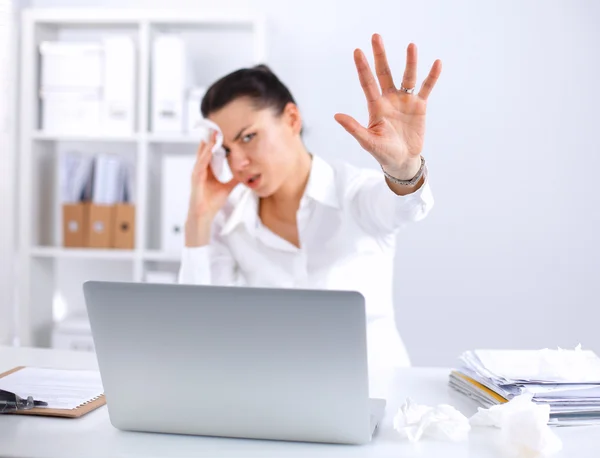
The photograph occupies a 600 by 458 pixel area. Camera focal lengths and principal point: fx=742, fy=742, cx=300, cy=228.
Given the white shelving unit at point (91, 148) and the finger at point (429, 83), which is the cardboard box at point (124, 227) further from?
the finger at point (429, 83)

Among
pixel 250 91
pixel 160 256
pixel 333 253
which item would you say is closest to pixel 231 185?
pixel 250 91

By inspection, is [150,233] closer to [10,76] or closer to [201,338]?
[10,76]

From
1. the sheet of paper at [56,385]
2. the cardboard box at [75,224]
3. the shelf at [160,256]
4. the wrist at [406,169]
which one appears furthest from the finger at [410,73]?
the cardboard box at [75,224]

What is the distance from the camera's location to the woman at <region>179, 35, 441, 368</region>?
2.07 meters

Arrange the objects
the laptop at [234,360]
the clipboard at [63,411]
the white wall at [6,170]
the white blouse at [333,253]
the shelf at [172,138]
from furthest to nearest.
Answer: the white wall at [6,170]
the shelf at [172,138]
the white blouse at [333,253]
the clipboard at [63,411]
the laptop at [234,360]

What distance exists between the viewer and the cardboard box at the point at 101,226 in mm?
3217

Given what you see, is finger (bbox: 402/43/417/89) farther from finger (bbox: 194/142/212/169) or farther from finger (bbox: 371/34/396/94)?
finger (bbox: 194/142/212/169)

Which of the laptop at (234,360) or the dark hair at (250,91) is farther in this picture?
the dark hair at (250,91)

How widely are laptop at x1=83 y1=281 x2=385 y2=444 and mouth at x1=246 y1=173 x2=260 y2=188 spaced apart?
1162 millimetres

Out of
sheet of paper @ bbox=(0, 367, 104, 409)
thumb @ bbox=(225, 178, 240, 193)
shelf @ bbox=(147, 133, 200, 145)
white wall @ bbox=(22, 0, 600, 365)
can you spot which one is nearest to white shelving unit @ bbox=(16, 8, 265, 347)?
shelf @ bbox=(147, 133, 200, 145)

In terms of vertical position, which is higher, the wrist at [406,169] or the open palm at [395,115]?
the open palm at [395,115]

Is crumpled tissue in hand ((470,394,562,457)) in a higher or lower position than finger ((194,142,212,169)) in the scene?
lower

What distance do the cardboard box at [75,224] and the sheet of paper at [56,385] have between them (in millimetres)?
1902

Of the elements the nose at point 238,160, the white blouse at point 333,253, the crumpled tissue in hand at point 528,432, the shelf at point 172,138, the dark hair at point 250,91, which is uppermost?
the dark hair at point 250,91
